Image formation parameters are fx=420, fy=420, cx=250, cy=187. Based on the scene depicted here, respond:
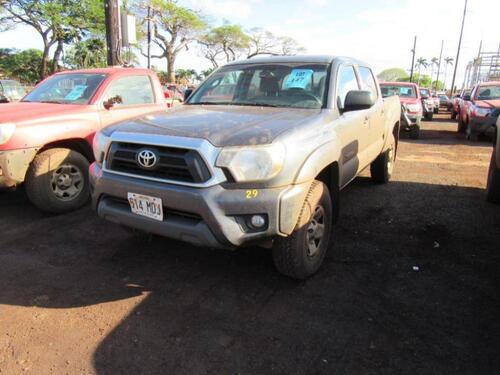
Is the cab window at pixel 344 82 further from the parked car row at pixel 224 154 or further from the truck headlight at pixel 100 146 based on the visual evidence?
the truck headlight at pixel 100 146

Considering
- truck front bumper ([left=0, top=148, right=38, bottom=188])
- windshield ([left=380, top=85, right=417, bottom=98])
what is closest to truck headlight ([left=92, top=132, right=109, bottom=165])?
truck front bumper ([left=0, top=148, right=38, bottom=188])

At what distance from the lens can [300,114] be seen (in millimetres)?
3549

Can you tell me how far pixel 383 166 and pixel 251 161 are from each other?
4054 mm

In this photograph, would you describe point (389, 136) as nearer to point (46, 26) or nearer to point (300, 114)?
point (300, 114)

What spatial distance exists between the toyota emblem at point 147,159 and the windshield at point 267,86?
142 centimetres

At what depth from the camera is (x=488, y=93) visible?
1184 cm

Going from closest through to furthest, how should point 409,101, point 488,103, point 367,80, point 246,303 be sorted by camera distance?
point 246,303 → point 367,80 → point 488,103 → point 409,101

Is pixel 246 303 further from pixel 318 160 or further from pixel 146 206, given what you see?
pixel 318 160

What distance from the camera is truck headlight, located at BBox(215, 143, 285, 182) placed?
9.12ft

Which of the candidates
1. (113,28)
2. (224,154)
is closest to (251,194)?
(224,154)

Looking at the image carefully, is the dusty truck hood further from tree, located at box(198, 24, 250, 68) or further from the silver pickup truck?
tree, located at box(198, 24, 250, 68)

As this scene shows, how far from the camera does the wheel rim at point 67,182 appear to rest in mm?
4852

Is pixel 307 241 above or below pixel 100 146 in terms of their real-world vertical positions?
below

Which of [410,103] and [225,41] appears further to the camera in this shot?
[225,41]
